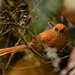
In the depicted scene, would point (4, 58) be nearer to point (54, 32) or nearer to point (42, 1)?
point (54, 32)

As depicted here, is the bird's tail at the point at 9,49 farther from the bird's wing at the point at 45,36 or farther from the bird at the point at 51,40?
the bird's wing at the point at 45,36

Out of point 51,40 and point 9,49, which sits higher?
point 9,49

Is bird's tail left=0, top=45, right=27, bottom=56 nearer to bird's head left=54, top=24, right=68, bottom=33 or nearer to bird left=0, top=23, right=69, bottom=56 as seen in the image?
bird left=0, top=23, right=69, bottom=56

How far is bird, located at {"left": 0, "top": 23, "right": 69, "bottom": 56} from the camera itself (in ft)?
1.80

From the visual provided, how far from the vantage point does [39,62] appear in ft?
1.89

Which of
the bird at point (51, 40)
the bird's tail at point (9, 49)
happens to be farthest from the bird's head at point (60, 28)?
the bird's tail at point (9, 49)

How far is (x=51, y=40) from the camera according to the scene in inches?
23.7

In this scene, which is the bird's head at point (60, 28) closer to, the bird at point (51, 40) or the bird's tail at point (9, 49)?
the bird at point (51, 40)

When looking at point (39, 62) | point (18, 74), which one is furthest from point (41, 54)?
point (18, 74)

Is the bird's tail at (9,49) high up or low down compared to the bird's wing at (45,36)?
up

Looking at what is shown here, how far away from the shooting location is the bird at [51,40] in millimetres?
548

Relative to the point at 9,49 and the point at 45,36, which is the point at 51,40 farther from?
the point at 9,49

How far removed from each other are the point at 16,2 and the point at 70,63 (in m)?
0.44

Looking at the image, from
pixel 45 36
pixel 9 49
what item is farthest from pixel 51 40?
pixel 9 49
